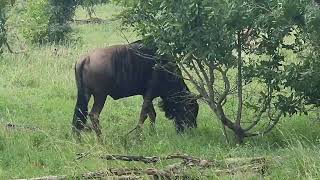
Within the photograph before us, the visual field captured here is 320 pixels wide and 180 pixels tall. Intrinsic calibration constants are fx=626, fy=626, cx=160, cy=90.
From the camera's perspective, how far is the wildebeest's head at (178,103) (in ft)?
33.3

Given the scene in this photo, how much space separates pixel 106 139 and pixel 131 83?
1.64 metres

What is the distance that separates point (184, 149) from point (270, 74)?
1538 mm

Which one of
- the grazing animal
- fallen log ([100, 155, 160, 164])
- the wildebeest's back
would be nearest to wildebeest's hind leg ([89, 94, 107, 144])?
the grazing animal

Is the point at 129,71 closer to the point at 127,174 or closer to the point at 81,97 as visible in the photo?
the point at 81,97

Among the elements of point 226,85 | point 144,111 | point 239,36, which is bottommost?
point 144,111

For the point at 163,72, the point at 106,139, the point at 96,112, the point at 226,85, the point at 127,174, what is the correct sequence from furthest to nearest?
the point at 163,72 < the point at 96,112 < the point at 106,139 < the point at 226,85 < the point at 127,174

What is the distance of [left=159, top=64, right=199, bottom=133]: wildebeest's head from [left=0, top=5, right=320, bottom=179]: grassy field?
19cm

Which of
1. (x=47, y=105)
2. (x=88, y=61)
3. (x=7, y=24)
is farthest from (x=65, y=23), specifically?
(x=88, y=61)

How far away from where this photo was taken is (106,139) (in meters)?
8.86

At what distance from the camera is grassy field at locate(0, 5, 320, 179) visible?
7.09 metres

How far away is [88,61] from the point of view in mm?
9773

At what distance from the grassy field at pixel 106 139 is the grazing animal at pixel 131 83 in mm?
250

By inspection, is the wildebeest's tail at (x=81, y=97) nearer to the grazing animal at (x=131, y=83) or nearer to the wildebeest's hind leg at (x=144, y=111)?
the grazing animal at (x=131, y=83)

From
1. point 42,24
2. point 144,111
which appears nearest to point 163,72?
point 144,111
